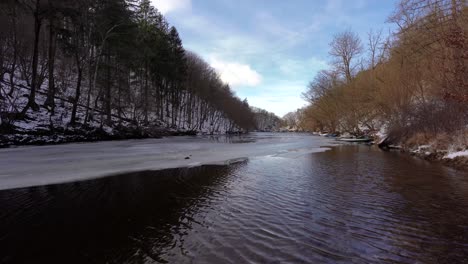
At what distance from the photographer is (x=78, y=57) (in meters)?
25.2

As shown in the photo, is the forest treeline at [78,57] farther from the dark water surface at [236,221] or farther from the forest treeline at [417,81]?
the forest treeline at [417,81]

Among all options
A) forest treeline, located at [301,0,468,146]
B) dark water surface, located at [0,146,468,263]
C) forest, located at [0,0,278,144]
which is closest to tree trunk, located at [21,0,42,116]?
forest, located at [0,0,278,144]

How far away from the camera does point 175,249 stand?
416 cm

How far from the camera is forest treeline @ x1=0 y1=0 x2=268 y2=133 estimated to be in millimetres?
21344

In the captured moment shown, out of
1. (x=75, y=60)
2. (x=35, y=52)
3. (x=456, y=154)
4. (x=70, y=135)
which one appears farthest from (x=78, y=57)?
(x=456, y=154)

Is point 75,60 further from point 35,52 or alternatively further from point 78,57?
point 35,52

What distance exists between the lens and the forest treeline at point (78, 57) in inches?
840

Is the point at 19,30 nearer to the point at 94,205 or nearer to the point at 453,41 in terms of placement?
the point at 94,205

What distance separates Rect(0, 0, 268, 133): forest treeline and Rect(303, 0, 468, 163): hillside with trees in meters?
23.9

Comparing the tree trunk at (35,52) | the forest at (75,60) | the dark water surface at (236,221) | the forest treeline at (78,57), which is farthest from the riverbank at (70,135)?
the dark water surface at (236,221)

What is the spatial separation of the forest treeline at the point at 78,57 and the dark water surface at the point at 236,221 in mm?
16442

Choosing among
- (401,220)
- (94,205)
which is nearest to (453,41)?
(401,220)

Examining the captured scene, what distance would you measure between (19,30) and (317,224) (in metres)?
34.4

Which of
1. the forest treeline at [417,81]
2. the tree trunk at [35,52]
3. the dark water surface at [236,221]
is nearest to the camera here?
the dark water surface at [236,221]
